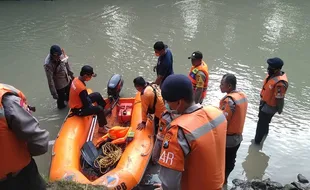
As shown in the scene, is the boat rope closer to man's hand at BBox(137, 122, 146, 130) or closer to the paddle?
the paddle

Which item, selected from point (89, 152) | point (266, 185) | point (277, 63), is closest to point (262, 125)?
point (266, 185)

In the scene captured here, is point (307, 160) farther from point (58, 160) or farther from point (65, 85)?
point (65, 85)

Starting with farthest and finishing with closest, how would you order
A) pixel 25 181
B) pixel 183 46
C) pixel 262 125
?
pixel 183 46 < pixel 262 125 < pixel 25 181

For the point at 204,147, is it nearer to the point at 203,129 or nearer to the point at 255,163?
the point at 203,129

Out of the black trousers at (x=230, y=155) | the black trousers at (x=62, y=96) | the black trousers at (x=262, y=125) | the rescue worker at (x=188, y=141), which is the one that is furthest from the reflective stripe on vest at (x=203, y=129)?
the black trousers at (x=62, y=96)

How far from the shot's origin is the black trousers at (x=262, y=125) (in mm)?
5034

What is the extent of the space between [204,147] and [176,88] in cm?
43

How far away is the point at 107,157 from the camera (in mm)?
4582

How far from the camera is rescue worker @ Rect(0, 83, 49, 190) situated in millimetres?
2223

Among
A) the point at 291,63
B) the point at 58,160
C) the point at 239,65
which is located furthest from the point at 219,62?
the point at 58,160

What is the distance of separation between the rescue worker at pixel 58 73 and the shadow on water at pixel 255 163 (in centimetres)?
363

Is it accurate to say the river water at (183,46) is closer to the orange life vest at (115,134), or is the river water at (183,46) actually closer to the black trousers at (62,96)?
the black trousers at (62,96)

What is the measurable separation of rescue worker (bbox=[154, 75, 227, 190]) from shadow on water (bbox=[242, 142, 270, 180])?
311 centimetres

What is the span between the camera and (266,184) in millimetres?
4543
